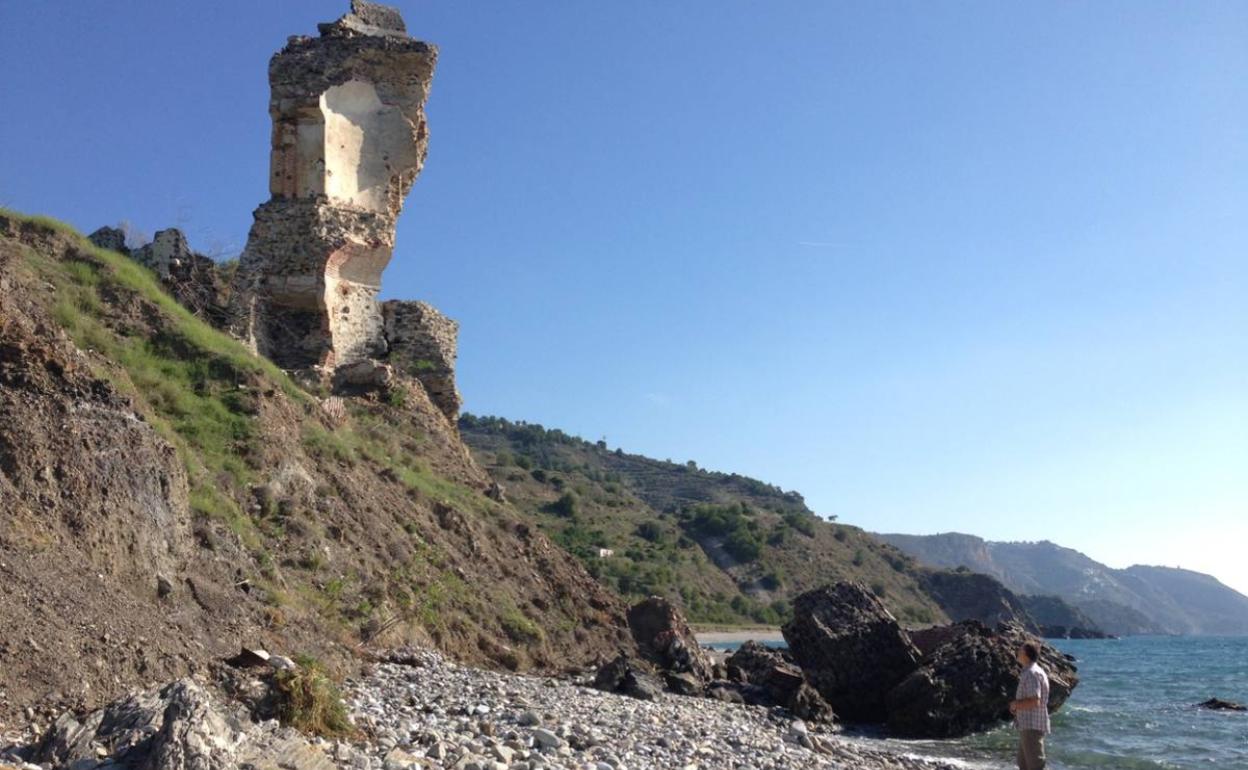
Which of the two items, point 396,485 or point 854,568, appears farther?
point 854,568

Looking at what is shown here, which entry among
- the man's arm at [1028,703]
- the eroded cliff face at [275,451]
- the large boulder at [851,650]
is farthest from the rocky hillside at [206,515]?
the man's arm at [1028,703]

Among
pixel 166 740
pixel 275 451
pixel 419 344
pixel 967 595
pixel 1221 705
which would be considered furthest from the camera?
pixel 967 595

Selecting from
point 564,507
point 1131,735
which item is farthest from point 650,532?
point 1131,735

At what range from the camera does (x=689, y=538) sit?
78000mm

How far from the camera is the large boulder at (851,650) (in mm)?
18094

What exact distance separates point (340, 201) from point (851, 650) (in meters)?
12.1

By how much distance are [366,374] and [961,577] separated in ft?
274

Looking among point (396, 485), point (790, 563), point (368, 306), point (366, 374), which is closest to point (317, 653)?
point (396, 485)

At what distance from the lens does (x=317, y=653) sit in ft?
28.7

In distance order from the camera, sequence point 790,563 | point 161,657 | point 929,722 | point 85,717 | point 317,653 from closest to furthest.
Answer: point 85,717 < point 161,657 < point 317,653 < point 929,722 < point 790,563

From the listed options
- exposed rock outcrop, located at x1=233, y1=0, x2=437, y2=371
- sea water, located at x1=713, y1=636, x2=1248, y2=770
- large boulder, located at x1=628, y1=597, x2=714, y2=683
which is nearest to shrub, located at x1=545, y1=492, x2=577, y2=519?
sea water, located at x1=713, y1=636, x2=1248, y2=770

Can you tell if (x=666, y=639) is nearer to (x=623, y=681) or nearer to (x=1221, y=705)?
(x=623, y=681)

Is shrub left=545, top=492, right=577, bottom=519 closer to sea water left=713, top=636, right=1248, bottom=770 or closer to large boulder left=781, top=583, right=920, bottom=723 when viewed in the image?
sea water left=713, top=636, right=1248, bottom=770

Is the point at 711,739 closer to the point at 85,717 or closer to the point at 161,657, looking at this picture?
the point at 161,657
